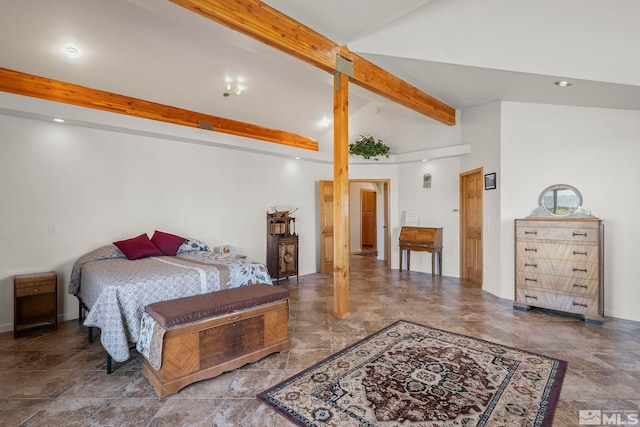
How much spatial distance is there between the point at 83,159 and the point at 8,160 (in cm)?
70

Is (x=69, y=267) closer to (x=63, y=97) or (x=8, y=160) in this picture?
(x=8, y=160)

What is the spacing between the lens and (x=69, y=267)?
400 centimetres

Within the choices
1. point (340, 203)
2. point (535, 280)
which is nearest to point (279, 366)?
point (340, 203)

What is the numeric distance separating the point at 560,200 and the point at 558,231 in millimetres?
637

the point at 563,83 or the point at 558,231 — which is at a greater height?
the point at 563,83

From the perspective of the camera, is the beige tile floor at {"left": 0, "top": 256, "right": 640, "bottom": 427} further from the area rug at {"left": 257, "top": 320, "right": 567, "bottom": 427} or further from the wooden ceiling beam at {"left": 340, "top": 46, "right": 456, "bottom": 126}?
the wooden ceiling beam at {"left": 340, "top": 46, "right": 456, "bottom": 126}

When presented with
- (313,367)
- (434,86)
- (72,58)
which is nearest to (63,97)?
(72,58)

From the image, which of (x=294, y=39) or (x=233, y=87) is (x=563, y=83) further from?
(x=233, y=87)

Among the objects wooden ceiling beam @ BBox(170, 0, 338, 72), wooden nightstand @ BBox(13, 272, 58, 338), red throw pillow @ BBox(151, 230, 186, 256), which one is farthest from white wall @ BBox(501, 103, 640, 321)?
wooden nightstand @ BBox(13, 272, 58, 338)

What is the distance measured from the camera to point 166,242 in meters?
4.28

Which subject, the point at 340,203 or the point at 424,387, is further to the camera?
the point at 340,203

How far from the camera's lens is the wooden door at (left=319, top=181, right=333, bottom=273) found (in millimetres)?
6547

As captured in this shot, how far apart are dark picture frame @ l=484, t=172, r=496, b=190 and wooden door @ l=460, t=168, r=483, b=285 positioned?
217 millimetres

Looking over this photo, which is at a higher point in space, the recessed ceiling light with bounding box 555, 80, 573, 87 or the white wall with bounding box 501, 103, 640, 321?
the recessed ceiling light with bounding box 555, 80, 573, 87
